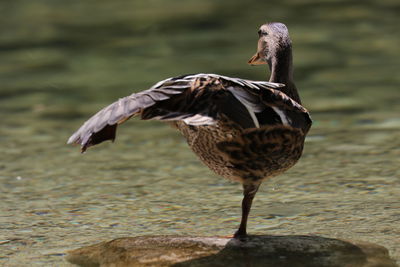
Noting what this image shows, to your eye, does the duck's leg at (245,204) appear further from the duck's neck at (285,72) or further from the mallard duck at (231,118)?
the duck's neck at (285,72)

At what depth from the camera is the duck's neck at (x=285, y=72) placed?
5.32m

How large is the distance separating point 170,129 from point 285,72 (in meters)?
3.18

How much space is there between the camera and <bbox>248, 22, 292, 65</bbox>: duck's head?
541cm

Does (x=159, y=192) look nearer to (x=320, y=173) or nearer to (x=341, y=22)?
(x=320, y=173)

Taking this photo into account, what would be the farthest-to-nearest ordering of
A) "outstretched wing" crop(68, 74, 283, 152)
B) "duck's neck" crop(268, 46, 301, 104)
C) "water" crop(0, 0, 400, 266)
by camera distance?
1. "water" crop(0, 0, 400, 266)
2. "duck's neck" crop(268, 46, 301, 104)
3. "outstretched wing" crop(68, 74, 283, 152)

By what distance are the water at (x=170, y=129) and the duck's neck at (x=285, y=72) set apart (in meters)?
0.86

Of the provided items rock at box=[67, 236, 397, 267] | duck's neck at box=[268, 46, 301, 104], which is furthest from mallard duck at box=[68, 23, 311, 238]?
rock at box=[67, 236, 397, 267]

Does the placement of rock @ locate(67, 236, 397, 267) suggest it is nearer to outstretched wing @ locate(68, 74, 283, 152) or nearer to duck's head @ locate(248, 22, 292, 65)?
outstretched wing @ locate(68, 74, 283, 152)

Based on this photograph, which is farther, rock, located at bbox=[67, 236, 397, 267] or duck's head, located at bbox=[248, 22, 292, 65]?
duck's head, located at bbox=[248, 22, 292, 65]

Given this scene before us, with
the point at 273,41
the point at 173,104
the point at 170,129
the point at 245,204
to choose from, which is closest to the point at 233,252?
the point at 245,204

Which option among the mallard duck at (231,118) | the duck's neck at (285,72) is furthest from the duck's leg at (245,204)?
the duck's neck at (285,72)

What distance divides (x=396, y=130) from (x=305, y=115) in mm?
3053

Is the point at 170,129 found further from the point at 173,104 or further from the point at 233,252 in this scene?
the point at 173,104

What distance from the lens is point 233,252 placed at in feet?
16.1
